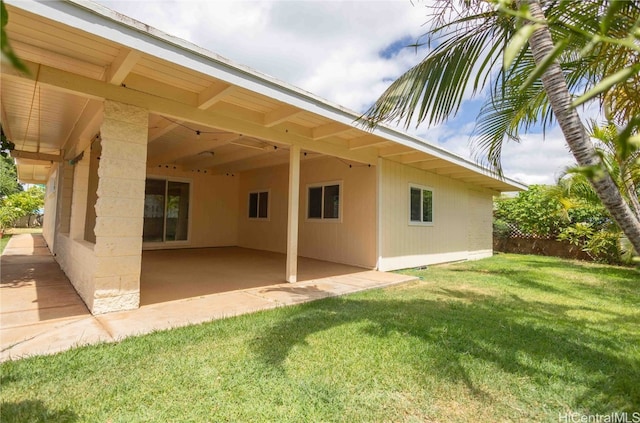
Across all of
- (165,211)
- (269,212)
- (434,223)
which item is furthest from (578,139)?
(165,211)

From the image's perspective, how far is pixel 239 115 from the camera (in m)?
5.10

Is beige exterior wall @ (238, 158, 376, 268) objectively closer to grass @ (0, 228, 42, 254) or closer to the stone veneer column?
the stone veneer column

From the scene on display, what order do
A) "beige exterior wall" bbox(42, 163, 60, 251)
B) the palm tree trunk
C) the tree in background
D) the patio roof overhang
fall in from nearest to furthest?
the palm tree trunk → the patio roof overhang → "beige exterior wall" bbox(42, 163, 60, 251) → the tree in background

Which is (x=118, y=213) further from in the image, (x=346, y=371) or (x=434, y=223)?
(x=434, y=223)

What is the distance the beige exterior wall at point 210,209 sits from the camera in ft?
36.2

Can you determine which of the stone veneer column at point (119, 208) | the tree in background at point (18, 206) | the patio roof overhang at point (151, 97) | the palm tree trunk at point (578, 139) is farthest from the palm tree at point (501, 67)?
the tree in background at point (18, 206)

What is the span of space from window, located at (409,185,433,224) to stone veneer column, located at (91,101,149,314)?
20.6ft

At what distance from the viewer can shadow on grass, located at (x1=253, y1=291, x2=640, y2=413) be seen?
2557 mm

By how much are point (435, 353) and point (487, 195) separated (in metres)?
10.9

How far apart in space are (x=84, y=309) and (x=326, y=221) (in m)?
5.68

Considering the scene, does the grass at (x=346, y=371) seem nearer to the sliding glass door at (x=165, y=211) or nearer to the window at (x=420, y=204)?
the window at (x=420, y=204)

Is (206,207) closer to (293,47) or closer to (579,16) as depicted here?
(293,47)

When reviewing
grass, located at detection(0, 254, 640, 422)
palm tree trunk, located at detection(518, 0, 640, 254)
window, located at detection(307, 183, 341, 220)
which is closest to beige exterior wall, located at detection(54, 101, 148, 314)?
grass, located at detection(0, 254, 640, 422)

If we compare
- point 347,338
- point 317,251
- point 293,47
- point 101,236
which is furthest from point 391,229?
point 101,236
